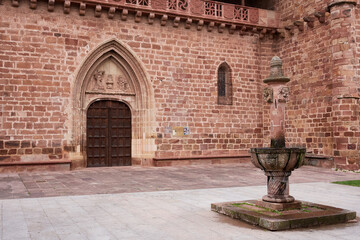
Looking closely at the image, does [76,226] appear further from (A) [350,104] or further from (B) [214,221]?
(A) [350,104]

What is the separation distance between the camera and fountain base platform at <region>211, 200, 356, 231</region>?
472 cm

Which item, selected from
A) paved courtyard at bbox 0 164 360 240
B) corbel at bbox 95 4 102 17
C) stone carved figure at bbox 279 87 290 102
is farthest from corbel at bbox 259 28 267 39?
stone carved figure at bbox 279 87 290 102

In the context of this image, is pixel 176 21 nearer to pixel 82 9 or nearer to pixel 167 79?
pixel 167 79

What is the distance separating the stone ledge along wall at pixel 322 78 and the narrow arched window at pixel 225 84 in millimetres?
2620

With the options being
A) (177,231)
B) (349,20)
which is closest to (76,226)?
(177,231)

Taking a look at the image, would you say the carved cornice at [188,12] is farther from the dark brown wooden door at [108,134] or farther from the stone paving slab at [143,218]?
the stone paving slab at [143,218]

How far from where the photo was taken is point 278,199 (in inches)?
216

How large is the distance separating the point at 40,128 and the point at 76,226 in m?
8.44

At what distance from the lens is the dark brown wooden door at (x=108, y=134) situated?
1373cm

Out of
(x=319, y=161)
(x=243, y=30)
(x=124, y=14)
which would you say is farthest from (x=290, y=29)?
(x=124, y=14)

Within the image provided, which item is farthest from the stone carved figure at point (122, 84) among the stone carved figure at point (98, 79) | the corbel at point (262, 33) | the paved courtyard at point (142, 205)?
the corbel at point (262, 33)

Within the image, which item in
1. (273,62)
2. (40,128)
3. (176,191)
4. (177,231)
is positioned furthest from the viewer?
(40,128)

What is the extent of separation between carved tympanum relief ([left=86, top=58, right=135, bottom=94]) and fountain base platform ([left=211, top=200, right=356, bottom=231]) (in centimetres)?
923

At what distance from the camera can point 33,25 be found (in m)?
12.4
